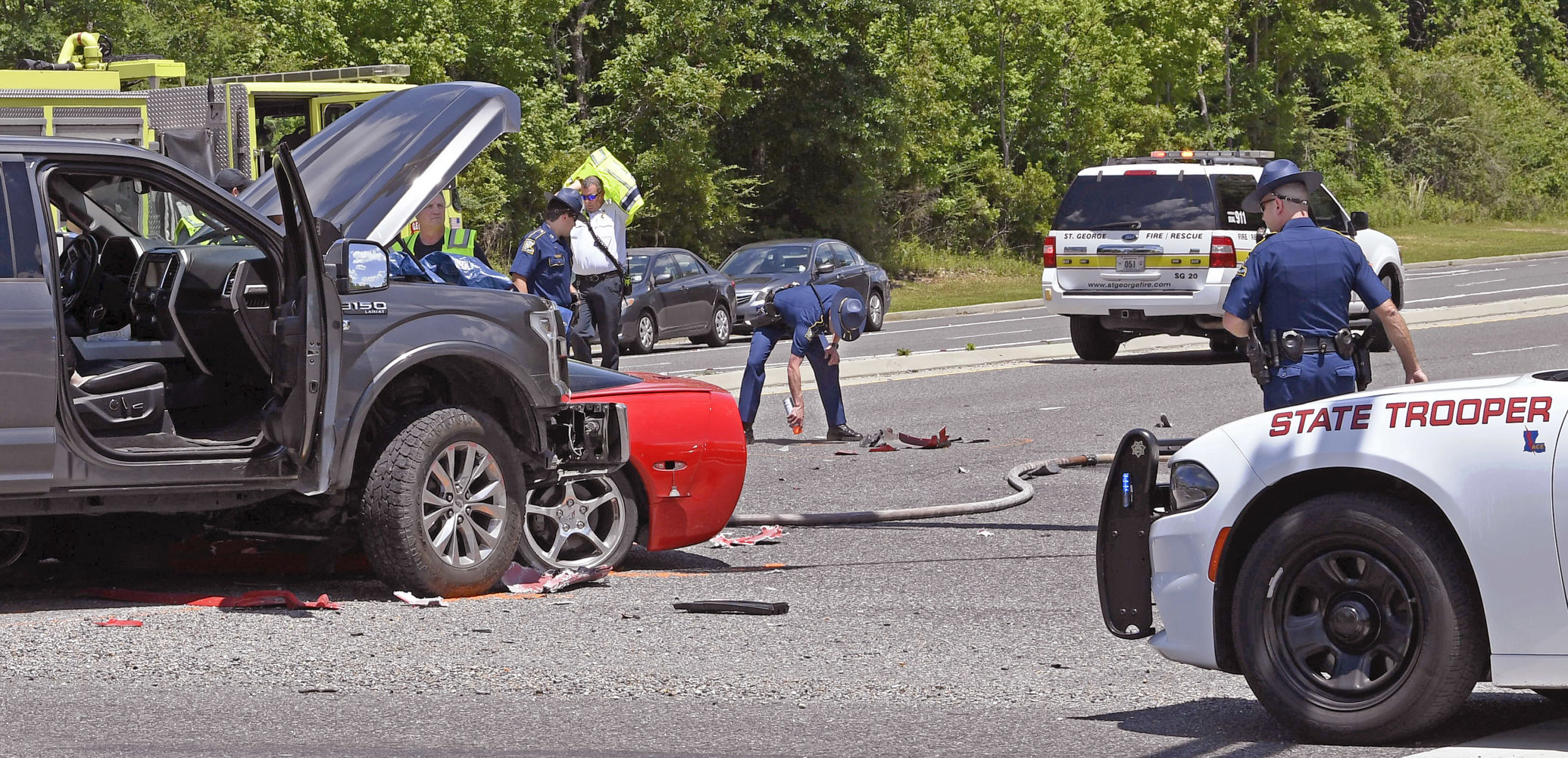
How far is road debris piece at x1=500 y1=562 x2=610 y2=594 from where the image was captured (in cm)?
787

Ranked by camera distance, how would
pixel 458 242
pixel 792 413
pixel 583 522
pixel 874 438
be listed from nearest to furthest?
1. pixel 583 522
2. pixel 458 242
3. pixel 874 438
4. pixel 792 413

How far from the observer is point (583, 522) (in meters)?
8.42

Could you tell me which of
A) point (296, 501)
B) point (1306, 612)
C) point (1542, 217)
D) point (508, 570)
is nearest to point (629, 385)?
point (508, 570)

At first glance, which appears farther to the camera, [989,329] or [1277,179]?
[989,329]

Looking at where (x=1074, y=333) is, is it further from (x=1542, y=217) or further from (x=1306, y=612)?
(x=1542, y=217)

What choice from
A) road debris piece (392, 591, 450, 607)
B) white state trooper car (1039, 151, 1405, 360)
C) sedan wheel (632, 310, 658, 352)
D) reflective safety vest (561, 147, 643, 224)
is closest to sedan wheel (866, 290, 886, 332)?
sedan wheel (632, 310, 658, 352)

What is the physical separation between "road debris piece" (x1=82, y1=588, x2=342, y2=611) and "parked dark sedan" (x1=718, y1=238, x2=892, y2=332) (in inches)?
761

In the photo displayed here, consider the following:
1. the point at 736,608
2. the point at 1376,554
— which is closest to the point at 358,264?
the point at 736,608

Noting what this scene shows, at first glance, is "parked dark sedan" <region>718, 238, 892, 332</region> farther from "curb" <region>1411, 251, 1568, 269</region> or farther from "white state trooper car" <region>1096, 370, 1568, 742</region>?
"white state trooper car" <region>1096, 370, 1568, 742</region>

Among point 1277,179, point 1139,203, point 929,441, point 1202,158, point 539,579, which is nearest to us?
point 539,579

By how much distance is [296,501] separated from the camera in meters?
7.61

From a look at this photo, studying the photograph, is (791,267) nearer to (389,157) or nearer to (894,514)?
(894,514)

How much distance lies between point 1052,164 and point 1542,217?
982 inches

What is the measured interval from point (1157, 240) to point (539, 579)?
1174cm
